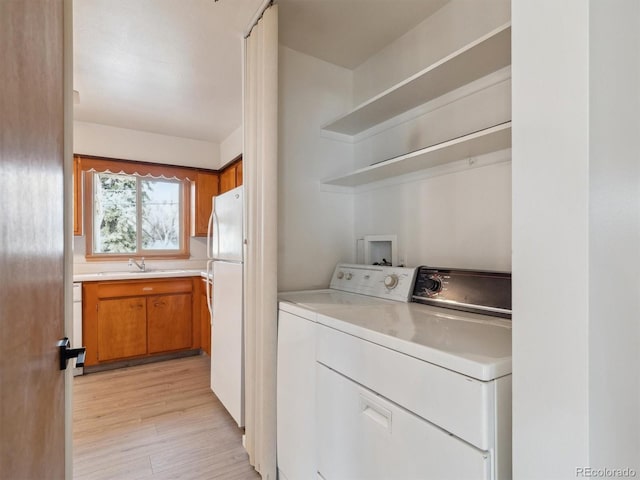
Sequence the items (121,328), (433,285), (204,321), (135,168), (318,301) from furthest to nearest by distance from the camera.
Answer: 1. (135,168)
2. (204,321)
3. (121,328)
4. (318,301)
5. (433,285)

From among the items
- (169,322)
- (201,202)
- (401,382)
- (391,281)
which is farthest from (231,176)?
(401,382)

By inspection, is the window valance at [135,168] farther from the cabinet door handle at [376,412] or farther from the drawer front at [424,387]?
the cabinet door handle at [376,412]

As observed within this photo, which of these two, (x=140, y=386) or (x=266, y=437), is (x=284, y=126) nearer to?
(x=266, y=437)

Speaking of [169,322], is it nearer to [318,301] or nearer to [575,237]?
[318,301]

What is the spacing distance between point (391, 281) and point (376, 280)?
12cm

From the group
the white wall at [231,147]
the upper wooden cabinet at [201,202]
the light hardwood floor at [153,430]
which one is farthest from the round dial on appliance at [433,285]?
the upper wooden cabinet at [201,202]

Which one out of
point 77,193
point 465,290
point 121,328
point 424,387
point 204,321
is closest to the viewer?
point 424,387

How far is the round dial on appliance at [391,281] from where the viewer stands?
66.0 inches

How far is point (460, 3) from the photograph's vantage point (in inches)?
63.3

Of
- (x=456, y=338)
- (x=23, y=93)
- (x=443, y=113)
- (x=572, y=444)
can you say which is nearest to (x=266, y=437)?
(x=456, y=338)

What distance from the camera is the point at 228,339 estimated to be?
7.20 feet

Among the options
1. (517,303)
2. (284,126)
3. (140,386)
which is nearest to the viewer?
(517,303)
